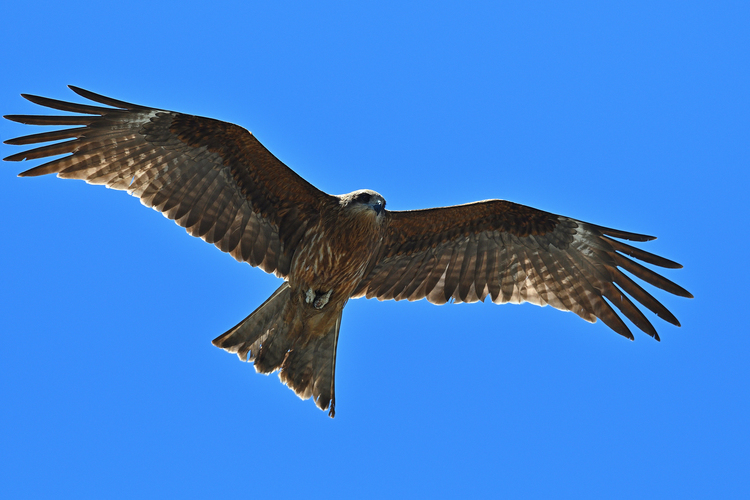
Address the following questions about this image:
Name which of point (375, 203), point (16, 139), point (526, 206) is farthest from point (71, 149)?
point (526, 206)

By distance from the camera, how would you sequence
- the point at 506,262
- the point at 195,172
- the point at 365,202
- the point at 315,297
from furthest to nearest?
the point at 506,262
the point at 315,297
the point at 195,172
the point at 365,202

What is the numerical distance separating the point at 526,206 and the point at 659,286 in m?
1.85

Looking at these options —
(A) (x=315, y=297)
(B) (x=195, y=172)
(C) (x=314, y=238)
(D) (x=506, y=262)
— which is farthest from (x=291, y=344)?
(D) (x=506, y=262)

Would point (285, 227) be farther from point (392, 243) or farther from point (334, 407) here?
point (334, 407)

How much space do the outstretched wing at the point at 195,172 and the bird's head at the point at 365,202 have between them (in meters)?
0.40

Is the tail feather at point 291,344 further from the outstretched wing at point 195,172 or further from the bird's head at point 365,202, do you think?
the bird's head at point 365,202

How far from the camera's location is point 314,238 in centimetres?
1014

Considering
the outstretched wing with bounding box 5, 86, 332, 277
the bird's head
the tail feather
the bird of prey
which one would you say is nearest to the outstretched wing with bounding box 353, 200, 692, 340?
the bird of prey

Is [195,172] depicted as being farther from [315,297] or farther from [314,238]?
[315,297]

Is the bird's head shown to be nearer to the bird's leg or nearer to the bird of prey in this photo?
the bird of prey

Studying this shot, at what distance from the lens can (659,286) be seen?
33.2 ft

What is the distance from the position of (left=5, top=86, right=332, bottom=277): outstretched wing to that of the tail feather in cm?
52

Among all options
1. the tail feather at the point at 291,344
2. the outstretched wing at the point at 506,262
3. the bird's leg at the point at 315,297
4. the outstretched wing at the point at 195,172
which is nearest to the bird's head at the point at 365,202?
the outstretched wing at the point at 195,172

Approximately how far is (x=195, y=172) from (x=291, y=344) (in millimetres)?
2378
